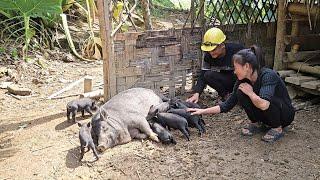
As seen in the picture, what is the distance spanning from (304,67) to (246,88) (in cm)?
192

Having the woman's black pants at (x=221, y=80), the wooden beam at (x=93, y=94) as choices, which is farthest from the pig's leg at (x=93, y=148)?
the woman's black pants at (x=221, y=80)

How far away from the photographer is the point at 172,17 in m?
11.7

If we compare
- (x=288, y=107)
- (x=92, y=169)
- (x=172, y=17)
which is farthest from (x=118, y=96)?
(x=172, y=17)

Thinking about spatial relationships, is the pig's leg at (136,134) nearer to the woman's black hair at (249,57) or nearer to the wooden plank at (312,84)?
the woman's black hair at (249,57)

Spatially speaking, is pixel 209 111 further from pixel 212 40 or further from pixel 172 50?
pixel 172 50

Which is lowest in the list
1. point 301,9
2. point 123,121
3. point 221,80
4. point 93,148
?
point 93,148

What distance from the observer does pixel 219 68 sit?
5426mm

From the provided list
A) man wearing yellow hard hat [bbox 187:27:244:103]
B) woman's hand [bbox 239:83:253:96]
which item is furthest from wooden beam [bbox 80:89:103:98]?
woman's hand [bbox 239:83:253:96]

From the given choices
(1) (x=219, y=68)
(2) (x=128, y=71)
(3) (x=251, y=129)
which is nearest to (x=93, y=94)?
(2) (x=128, y=71)

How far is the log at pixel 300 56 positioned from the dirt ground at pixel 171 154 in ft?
2.58

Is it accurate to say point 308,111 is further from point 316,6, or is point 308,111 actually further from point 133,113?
point 133,113

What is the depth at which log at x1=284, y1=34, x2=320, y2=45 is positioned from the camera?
5.66m

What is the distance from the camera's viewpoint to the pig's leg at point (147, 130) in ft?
14.3

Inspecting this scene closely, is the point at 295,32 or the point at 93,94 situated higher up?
the point at 295,32
